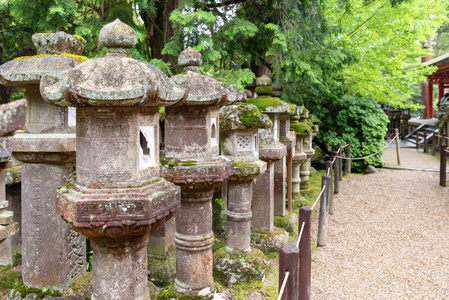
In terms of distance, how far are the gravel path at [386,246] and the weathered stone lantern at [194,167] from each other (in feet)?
6.22

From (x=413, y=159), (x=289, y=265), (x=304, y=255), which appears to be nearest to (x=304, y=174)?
(x=304, y=255)

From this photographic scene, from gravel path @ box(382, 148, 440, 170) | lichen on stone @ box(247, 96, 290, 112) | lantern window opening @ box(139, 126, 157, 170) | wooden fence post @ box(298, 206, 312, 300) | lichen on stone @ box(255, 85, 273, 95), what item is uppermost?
lichen on stone @ box(255, 85, 273, 95)

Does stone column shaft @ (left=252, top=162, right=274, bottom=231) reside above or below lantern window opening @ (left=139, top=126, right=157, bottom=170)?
below

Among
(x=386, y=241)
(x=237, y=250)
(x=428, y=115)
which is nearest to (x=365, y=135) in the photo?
(x=386, y=241)

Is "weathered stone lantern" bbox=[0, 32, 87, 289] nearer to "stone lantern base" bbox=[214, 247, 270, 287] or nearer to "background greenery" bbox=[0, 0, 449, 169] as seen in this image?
"stone lantern base" bbox=[214, 247, 270, 287]

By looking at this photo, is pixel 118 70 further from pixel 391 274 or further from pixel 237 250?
pixel 391 274

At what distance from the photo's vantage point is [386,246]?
5.91 m

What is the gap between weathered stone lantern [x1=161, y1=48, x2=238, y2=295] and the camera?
299 cm

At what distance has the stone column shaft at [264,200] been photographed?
5.21 meters

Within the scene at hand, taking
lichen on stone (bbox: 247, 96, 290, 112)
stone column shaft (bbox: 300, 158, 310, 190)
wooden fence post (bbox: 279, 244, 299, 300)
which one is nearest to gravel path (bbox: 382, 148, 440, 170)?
stone column shaft (bbox: 300, 158, 310, 190)

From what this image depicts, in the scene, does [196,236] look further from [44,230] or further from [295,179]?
[295,179]

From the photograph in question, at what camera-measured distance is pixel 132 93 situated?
195 cm

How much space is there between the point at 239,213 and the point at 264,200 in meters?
1.01

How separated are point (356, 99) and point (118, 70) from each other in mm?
11342
